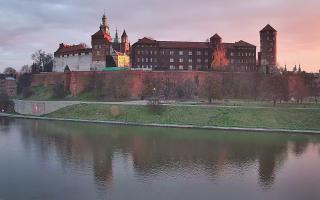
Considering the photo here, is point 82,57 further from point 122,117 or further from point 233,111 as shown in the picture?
point 233,111

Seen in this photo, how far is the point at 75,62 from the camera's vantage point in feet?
202

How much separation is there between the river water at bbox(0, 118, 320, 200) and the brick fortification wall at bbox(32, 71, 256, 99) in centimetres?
1697

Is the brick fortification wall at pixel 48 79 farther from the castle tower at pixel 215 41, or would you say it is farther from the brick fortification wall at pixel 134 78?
the castle tower at pixel 215 41

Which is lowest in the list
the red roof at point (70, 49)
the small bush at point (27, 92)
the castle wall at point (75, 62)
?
the small bush at point (27, 92)

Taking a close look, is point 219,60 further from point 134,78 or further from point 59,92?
point 59,92

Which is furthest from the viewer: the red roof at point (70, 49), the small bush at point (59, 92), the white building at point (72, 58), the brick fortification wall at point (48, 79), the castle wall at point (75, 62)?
the red roof at point (70, 49)

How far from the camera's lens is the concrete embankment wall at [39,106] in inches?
1906

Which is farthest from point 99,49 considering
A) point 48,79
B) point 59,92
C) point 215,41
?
point 215,41

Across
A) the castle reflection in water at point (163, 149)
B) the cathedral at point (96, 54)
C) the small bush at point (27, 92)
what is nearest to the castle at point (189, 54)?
the cathedral at point (96, 54)

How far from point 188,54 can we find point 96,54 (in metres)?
14.8

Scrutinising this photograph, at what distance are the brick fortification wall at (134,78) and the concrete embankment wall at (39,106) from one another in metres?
6.10

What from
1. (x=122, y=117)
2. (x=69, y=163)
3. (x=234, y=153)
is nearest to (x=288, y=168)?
(x=234, y=153)

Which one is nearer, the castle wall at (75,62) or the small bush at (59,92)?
the small bush at (59,92)

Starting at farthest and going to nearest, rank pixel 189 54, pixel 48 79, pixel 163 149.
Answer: pixel 189 54 < pixel 48 79 < pixel 163 149
